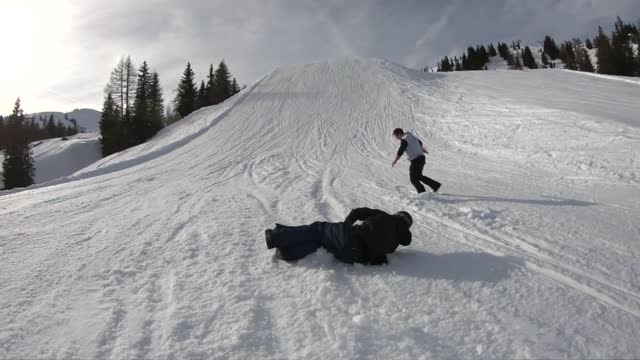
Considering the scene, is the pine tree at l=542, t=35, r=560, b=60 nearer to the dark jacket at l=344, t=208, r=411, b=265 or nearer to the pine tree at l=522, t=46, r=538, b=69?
the pine tree at l=522, t=46, r=538, b=69

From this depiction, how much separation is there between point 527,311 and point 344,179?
6.47 meters

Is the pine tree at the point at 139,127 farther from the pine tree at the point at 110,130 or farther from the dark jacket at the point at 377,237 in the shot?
the dark jacket at the point at 377,237

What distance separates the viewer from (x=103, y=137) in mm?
40000

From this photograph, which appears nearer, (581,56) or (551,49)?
(581,56)

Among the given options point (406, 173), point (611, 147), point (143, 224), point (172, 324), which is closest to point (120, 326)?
point (172, 324)

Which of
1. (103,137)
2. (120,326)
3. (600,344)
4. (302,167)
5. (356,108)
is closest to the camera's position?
(600,344)

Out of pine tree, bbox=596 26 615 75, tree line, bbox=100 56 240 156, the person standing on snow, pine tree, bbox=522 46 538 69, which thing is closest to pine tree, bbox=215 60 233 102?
tree line, bbox=100 56 240 156

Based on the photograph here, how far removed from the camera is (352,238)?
3.87 meters

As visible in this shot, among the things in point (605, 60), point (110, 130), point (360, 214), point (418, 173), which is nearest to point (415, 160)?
point (418, 173)

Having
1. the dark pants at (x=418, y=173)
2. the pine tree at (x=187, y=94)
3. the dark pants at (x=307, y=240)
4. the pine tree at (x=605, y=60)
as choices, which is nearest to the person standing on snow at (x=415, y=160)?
the dark pants at (x=418, y=173)

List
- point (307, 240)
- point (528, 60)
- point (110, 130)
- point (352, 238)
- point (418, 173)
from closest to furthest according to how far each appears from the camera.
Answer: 1. point (352, 238)
2. point (307, 240)
3. point (418, 173)
4. point (110, 130)
5. point (528, 60)

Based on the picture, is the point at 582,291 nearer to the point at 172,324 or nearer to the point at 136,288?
the point at 172,324

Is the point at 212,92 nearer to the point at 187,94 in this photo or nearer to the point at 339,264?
the point at 187,94

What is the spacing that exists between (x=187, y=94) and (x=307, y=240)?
45.5 metres
